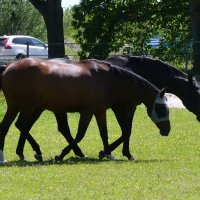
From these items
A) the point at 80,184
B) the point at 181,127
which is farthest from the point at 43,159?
the point at 181,127

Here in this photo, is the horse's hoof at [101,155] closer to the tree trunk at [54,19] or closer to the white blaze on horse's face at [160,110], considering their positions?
the white blaze on horse's face at [160,110]

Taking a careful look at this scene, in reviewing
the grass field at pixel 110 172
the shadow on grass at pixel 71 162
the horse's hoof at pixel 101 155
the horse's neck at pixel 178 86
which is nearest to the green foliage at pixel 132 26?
the grass field at pixel 110 172

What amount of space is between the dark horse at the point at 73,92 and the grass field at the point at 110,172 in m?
0.71

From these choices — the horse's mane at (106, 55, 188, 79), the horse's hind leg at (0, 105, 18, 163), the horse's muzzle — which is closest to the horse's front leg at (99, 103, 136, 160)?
the horse's muzzle

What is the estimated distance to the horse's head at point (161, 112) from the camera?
43.9ft

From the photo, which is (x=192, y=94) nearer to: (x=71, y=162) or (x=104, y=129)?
(x=104, y=129)

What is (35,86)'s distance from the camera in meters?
12.6

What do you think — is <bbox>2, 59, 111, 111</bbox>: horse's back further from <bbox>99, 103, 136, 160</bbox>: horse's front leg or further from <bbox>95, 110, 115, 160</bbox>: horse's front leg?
<bbox>99, 103, 136, 160</bbox>: horse's front leg

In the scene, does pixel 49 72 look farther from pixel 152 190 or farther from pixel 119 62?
pixel 152 190

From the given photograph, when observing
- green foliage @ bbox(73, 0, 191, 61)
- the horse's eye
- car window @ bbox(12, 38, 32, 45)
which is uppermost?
the horse's eye

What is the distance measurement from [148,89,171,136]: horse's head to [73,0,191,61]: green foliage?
18339 mm

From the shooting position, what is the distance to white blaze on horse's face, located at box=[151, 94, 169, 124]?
526 inches

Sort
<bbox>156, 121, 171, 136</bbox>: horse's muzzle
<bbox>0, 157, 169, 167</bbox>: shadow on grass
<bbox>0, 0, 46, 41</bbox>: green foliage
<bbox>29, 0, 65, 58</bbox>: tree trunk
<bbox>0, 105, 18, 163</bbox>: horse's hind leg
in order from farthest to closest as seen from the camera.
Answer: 1. <bbox>0, 0, 46, 41</bbox>: green foliage
2. <bbox>29, 0, 65, 58</bbox>: tree trunk
3. <bbox>156, 121, 171, 136</bbox>: horse's muzzle
4. <bbox>0, 105, 18, 163</bbox>: horse's hind leg
5. <bbox>0, 157, 169, 167</bbox>: shadow on grass

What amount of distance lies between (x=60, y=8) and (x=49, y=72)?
2140 cm
